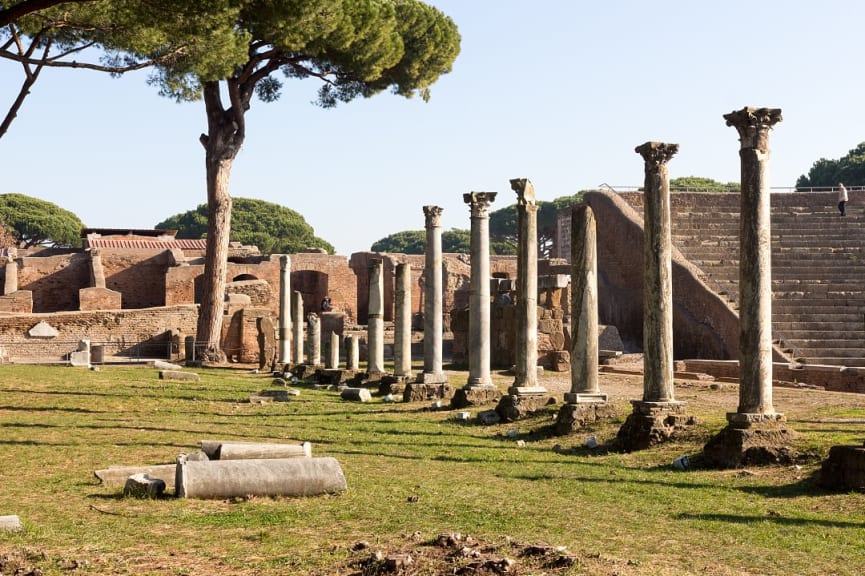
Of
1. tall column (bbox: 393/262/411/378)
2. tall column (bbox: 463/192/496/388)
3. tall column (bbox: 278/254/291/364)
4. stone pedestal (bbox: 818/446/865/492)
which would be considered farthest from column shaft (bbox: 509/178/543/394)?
tall column (bbox: 278/254/291/364)

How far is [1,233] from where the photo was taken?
200ft

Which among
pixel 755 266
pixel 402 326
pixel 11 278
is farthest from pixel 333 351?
pixel 11 278

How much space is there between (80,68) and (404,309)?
819 cm

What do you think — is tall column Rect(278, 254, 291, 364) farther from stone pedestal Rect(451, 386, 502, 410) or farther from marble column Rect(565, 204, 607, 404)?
marble column Rect(565, 204, 607, 404)

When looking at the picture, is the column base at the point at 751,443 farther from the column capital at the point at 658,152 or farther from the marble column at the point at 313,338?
the marble column at the point at 313,338

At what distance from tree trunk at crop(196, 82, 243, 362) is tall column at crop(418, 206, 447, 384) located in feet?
40.3

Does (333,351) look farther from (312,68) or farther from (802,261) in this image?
(802,261)

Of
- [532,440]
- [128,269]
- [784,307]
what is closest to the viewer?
[532,440]

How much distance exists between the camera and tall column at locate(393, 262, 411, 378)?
20.6 metres

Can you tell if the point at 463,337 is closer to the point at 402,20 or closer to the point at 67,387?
the point at 402,20

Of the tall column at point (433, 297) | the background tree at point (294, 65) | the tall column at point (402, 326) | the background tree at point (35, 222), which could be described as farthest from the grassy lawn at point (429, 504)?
the background tree at point (35, 222)

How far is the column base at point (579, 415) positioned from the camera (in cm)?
1325

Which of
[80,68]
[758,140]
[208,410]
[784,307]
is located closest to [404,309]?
[208,410]

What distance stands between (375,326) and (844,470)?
14813mm
